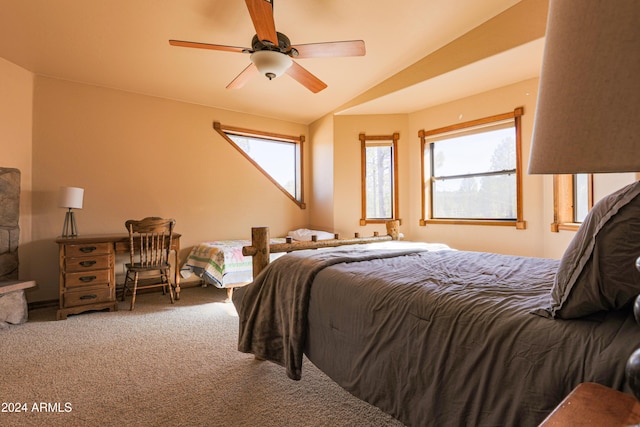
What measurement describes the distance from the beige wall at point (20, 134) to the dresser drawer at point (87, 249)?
791mm

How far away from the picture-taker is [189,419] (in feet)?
4.94

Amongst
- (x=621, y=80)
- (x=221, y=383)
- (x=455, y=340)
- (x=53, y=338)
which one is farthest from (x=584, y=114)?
(x=53, y=338)

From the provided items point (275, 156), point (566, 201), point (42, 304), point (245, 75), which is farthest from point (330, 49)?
point (42, 304)

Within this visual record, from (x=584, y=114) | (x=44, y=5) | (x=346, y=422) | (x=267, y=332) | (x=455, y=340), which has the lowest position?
(x=346, y=422)

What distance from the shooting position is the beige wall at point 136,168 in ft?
11.3

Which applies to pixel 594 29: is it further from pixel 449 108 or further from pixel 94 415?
pixel 449 108

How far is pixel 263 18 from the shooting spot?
6.31 feet

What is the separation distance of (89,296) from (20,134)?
189 cm

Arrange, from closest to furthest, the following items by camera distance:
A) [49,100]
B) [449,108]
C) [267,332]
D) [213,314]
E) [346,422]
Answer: [346,422]
[267,332]
[213,314]
[49,100]
[449,108]

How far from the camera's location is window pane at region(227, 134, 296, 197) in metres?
4.78

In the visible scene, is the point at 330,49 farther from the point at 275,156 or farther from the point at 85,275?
the point at 85,275

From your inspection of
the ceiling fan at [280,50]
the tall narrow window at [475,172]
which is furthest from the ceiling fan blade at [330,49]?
the tall narrow window at [475,172]

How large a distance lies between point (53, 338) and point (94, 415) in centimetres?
141

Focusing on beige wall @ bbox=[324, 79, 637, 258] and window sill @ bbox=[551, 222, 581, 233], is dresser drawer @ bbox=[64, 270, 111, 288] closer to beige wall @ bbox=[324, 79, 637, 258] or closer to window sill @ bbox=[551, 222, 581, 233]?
beige wall @ bbox=[324, 79, 637, 258]
